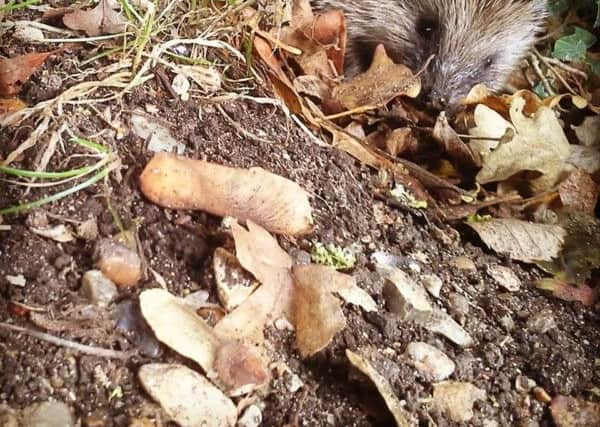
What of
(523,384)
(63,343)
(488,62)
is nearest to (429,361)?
(523,384)

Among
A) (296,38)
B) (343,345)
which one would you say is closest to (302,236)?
(343,345)

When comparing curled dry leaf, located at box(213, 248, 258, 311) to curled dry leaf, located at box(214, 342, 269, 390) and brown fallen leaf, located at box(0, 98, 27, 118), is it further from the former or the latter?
brown fallen leaf, located at box(0, 98, 27, 118)

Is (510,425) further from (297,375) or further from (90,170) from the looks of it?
(90,170)

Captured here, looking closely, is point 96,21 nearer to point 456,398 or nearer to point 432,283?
point 432,283

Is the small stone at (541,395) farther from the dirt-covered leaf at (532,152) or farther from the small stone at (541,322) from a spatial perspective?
the dirt-covered leaf at (532,152)

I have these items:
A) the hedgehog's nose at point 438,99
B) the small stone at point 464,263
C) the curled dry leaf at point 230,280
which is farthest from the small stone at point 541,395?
the hedgehog's nose at point 438,99

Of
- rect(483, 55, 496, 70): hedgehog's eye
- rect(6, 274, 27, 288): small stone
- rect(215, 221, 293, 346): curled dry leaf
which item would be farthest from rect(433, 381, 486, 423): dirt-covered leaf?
rect(483, 55, 496, 70): hedgehog's eye
